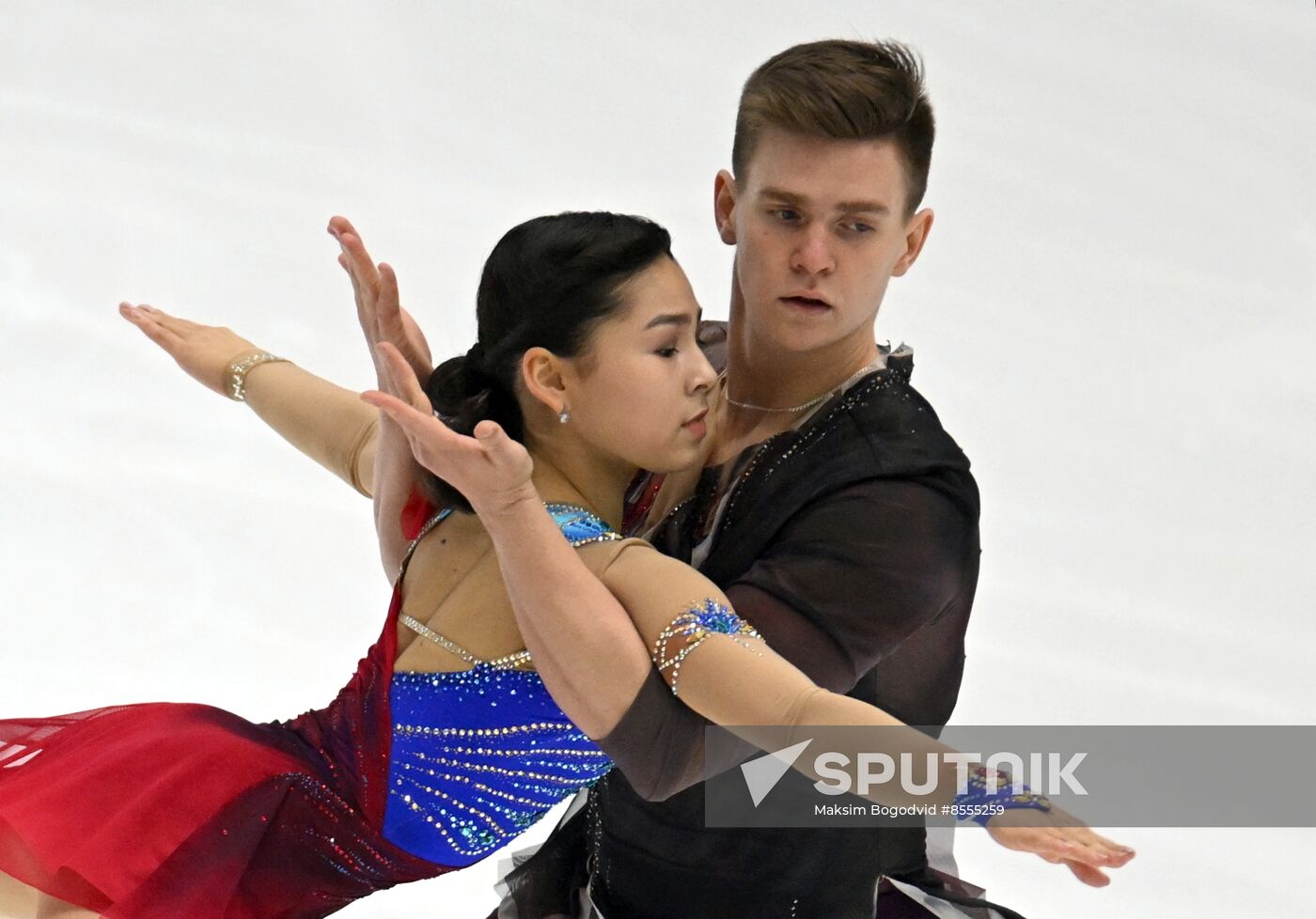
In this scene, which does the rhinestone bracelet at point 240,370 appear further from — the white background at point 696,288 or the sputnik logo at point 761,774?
the sputnik logo at point 761,774

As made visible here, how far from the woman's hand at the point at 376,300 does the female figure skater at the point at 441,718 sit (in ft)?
0.06

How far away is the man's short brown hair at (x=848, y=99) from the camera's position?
2.67 meters

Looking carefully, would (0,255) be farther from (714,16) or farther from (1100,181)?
(1100,181)

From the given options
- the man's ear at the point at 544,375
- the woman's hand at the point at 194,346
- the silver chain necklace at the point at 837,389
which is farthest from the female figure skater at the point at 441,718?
the woman's hand at the point at 194,346

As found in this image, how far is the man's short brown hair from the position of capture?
267cm

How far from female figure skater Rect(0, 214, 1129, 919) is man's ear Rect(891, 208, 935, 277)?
0.39 metres

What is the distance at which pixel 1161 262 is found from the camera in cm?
594

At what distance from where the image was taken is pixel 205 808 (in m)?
2.69

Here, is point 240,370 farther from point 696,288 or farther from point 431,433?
point 696,288

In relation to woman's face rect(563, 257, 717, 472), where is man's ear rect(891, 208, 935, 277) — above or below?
above

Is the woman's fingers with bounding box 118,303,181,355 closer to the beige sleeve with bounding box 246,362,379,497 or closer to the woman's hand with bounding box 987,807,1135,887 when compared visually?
the beige sleeve with bounding box 246,362,379,497

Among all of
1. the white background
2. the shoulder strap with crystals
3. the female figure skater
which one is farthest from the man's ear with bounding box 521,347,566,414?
the white background

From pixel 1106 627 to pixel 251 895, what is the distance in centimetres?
277

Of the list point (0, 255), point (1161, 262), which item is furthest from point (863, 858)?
point (0, 255)
